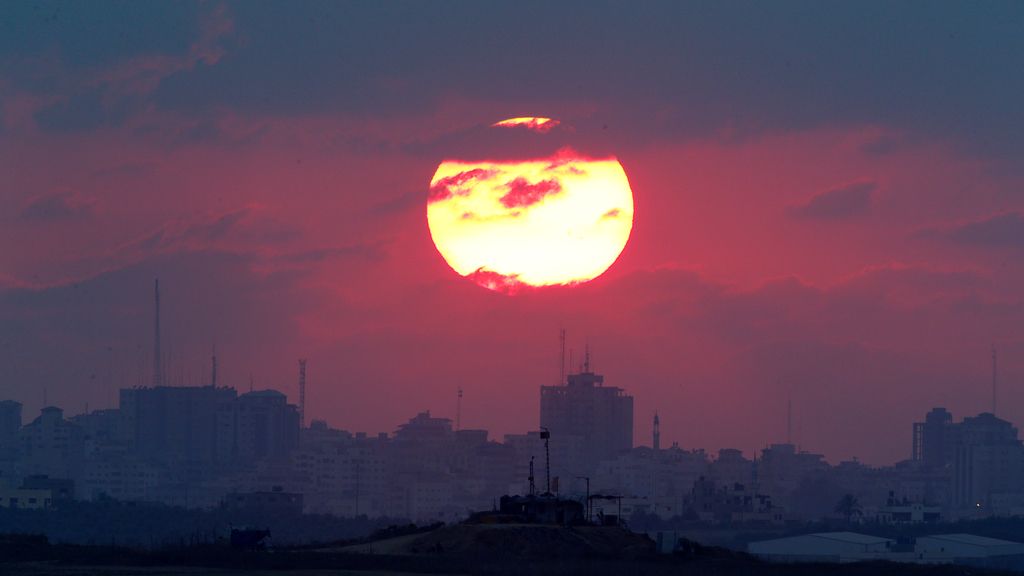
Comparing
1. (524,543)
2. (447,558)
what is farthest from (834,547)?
(447,558)

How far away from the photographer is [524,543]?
3324 inches

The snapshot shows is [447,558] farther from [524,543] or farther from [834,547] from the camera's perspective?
[834,547]

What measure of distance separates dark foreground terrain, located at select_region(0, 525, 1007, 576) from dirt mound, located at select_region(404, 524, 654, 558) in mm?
45

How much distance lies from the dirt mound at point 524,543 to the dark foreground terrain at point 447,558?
45 millimetres

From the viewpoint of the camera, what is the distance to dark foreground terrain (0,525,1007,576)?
73062 millimetres

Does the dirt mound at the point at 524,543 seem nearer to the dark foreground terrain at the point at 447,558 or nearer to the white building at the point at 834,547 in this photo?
the dark foreground terrain at the point at 447,558

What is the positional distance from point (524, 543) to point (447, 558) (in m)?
5.70

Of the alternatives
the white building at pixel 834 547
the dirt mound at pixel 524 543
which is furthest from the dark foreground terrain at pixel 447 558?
the white building at pixel 834 547

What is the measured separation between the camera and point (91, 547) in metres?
84.6

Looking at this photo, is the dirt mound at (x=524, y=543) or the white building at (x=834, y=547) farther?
the white building at (x=834, y=547)

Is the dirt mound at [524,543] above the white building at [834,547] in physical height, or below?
above

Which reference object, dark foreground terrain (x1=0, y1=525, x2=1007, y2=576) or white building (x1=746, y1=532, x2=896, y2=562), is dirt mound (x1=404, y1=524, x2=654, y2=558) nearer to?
dark foreground terrain (x1=0, y1=525, x2=1007, y2=576)

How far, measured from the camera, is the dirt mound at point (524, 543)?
3282 inches

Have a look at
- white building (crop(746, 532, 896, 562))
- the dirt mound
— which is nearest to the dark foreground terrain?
the dirt mound
